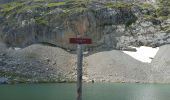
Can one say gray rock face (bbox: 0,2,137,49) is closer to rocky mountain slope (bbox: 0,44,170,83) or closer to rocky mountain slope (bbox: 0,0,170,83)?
rocky mountain slope (bbox: 0,0,170,83)

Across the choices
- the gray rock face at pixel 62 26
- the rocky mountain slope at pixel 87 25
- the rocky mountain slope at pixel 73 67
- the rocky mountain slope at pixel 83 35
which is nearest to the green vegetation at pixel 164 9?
the rocky mountain slope at pixel 83 35

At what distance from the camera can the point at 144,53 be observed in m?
93.1

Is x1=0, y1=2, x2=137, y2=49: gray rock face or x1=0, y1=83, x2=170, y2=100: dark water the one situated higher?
x1=0, y1=2, x2=137, y2=49: gray rock face

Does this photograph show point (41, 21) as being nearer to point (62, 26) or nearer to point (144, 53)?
point (62, 26)

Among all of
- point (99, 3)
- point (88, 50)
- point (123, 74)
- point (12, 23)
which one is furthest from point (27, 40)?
point (123, 74)

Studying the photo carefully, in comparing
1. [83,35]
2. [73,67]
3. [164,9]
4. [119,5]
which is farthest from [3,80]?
[164,9]

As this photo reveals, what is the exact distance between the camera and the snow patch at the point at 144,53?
292 ft

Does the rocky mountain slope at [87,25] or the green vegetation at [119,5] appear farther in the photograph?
the green vegetation at [119,5]

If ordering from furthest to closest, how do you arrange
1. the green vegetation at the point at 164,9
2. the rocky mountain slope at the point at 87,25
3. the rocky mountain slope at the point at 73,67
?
the green vegetation at the point at 164,9 → the rocky mountain slope at the point at 87,25 → the rocky mountain slope at the point at 73,67

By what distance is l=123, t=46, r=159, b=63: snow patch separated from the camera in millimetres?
89131

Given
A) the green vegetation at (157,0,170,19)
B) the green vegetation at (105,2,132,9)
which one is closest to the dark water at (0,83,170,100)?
the green vegetation at (105,2,132,9)

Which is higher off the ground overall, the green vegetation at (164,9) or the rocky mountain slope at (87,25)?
the green vegetation at (164,9)

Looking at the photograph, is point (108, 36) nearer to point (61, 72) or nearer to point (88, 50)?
point (88, 50)

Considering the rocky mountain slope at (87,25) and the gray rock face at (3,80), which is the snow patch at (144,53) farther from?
the gray rock face at (3,80)
